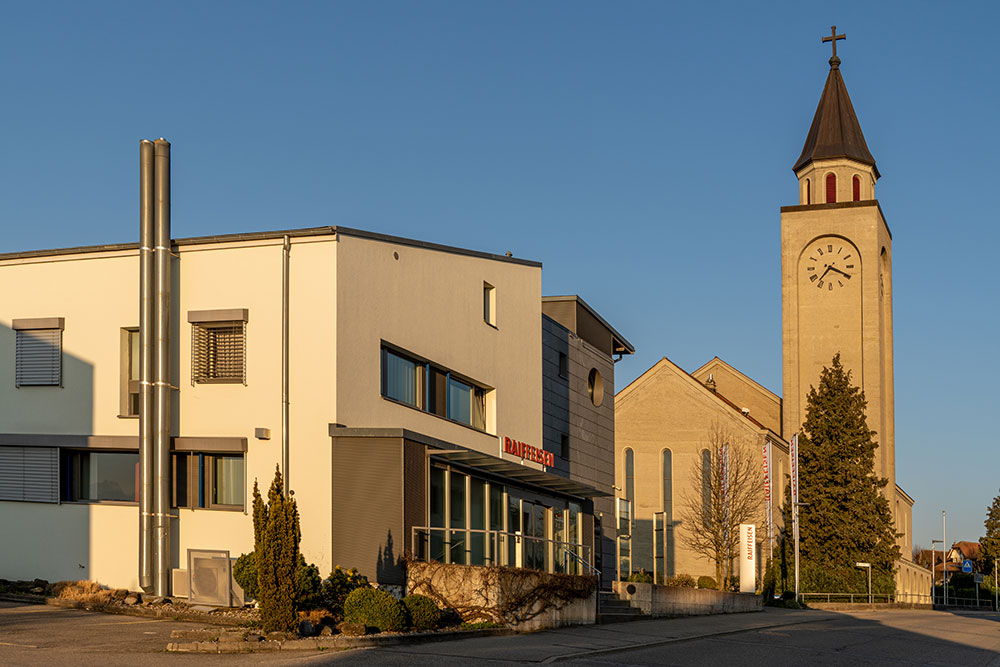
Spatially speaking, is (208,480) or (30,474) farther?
(30,474)

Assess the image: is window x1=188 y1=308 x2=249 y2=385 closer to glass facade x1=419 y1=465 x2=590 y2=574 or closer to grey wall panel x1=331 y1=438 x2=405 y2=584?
grey wall panel x1=331 y1=438 x2=405 y2=584

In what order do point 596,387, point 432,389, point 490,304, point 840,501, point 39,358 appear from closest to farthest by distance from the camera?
point 39,358
point 432,389
point 490,304
point 596,387
point 840,501

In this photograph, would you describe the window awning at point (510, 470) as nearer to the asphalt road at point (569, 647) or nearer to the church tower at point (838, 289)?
the asphalt road at point (569, 647)

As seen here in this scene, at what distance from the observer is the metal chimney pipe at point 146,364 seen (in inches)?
950

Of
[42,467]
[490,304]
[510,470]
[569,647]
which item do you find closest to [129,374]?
[42,467]

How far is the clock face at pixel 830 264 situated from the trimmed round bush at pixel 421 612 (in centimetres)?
5392

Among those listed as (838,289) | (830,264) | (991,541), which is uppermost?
(830,264)

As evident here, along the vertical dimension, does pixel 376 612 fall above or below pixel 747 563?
above

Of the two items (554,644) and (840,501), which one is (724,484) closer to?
(840,501)

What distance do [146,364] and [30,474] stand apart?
3988mm

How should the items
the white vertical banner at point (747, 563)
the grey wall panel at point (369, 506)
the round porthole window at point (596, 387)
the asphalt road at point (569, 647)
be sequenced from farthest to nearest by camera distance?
the white vertical banner at point (747, 563), the round porthole window at point (596, 387), the grey wall panel at point (369, 506), the asphalt road at point (569, 647)

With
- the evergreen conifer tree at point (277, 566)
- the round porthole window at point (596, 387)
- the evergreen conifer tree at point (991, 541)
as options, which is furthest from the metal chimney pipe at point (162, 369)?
the evergreen conifer tree at point (991, 541)

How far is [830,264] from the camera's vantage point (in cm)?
7069

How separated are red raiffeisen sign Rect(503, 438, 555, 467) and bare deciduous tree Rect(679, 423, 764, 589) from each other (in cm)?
3027
